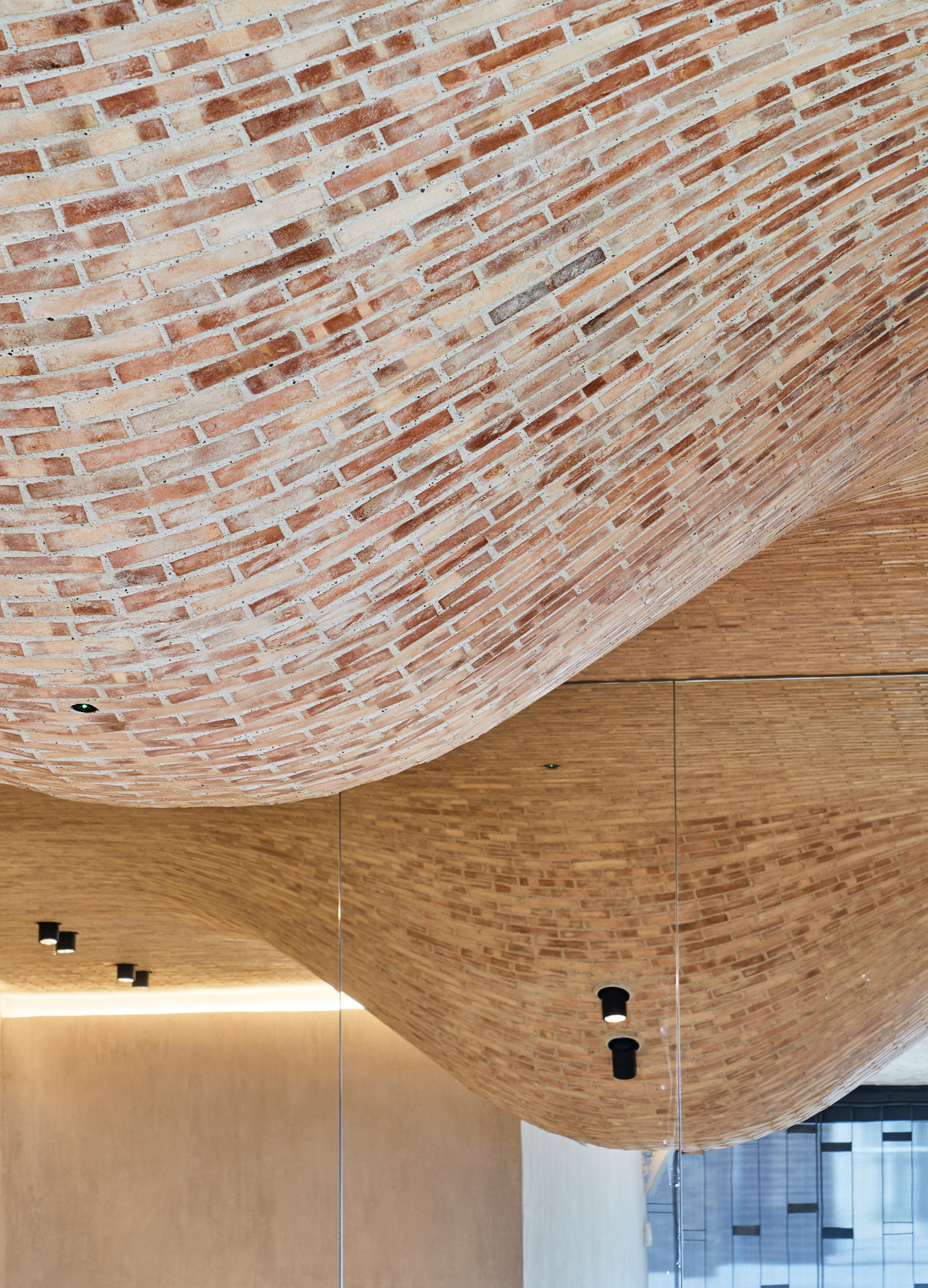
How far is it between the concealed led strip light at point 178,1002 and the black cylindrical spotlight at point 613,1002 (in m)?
1.44

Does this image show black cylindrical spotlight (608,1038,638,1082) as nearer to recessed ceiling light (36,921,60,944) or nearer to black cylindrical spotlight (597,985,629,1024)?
black cylindrical spotlight (597,985,629,1024)

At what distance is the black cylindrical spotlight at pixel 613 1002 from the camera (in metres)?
6.95

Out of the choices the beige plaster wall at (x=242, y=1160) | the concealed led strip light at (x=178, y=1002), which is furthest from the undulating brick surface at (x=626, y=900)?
the beige plaster wall at (x=242, y=1160)

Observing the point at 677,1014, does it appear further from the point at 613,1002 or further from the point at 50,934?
the point at 50,934

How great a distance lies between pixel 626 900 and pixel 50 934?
367cm

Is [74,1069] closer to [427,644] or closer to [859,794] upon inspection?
[859,794]

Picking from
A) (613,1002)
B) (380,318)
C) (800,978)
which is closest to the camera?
(380,318)

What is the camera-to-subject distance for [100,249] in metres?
2.38

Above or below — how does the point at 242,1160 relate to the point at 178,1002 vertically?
below

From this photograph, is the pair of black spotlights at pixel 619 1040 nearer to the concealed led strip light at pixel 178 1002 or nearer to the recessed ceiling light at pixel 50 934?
the concealed led strip light at pixel 178 1002

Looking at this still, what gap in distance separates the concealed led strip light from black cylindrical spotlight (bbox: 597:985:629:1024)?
4.73ft

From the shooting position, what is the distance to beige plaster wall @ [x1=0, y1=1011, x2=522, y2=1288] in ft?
22.8

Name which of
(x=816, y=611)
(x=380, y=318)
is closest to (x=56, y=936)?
(x=816, y=611)

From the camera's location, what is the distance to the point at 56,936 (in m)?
7.85
